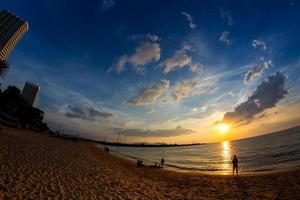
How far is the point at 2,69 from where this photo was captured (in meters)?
30.4

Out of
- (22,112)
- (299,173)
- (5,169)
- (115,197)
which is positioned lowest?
(115,197)

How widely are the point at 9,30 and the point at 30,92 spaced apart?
229ft

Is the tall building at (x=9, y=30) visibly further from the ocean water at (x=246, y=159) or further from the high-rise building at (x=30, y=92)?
the ocean water at (x=246, y=159)

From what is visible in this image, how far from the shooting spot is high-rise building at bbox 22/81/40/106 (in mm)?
179500

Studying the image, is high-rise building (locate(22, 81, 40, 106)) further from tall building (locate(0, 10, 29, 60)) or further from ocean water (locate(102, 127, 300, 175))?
ocean water (locate(102, 127, 300, 175))

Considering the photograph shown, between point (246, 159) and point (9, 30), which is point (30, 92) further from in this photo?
point (246, 159)

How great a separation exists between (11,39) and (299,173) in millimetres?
157216

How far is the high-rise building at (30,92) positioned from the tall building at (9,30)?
5671cm

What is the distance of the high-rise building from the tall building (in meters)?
56.7

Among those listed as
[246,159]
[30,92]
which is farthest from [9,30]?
[246,159]

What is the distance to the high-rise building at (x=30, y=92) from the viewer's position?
589 feet

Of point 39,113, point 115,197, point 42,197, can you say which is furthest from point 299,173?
point 39,113

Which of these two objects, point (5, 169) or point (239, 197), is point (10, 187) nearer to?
point (5, 169)

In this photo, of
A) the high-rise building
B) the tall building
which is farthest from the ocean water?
the high-rise building
